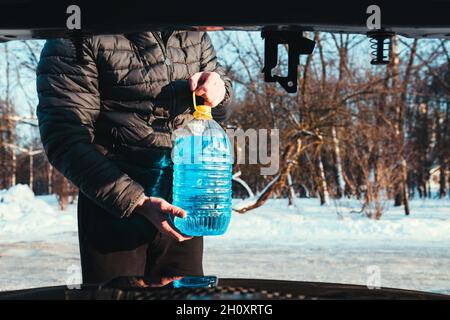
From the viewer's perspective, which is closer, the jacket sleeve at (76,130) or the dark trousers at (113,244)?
the jacket sleeve at (76,130)

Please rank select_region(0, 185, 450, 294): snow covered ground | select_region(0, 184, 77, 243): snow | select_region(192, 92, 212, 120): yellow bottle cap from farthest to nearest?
select_region(0, 184, 77, 243): snow → select_region(0, 185, 450, 294): snow covered ground → select_region(192, 92, 212, 120): yellow bottle cap

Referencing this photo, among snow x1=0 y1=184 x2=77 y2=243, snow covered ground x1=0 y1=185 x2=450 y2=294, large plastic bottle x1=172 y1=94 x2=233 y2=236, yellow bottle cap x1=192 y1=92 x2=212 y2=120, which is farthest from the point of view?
snow x1=0 y1=184 x2=77 y2=243

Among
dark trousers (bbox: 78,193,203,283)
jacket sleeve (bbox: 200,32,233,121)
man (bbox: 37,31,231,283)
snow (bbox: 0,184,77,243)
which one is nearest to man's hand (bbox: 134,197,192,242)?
man (bbox: 37,31,231,283)

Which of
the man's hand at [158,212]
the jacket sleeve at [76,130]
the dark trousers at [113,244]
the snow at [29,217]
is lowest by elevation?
the snow at [29,217]

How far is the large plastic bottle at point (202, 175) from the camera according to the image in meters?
1.40

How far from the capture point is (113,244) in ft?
4.67

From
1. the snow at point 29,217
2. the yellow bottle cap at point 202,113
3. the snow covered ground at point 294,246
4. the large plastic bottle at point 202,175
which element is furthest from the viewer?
the snow at point 29,217

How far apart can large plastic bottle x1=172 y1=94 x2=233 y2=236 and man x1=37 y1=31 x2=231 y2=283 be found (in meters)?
0.03

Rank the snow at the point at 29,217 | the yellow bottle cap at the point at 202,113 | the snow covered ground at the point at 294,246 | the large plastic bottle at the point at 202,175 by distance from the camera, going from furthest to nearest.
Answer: the snow at the point at 29,217
the snow covered ground at the point at 294,246
the large plastic bottle at the point at 202,175
the yellow bottle cap at the point at 202,113

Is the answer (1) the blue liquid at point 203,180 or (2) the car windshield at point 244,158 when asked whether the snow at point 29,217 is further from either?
(1) the blue liquid at point 203,180

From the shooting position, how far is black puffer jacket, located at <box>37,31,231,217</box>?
1.24 m

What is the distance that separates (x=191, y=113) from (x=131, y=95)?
0.14 meters

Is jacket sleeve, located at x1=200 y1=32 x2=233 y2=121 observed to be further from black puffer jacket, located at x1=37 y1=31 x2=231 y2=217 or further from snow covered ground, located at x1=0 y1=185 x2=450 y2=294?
snow covered ground, located at x1=0 y1=185 x2=450 y2=294

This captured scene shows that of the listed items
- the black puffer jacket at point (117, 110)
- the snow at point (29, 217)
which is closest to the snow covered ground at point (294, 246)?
the snow at point (29, 217)
